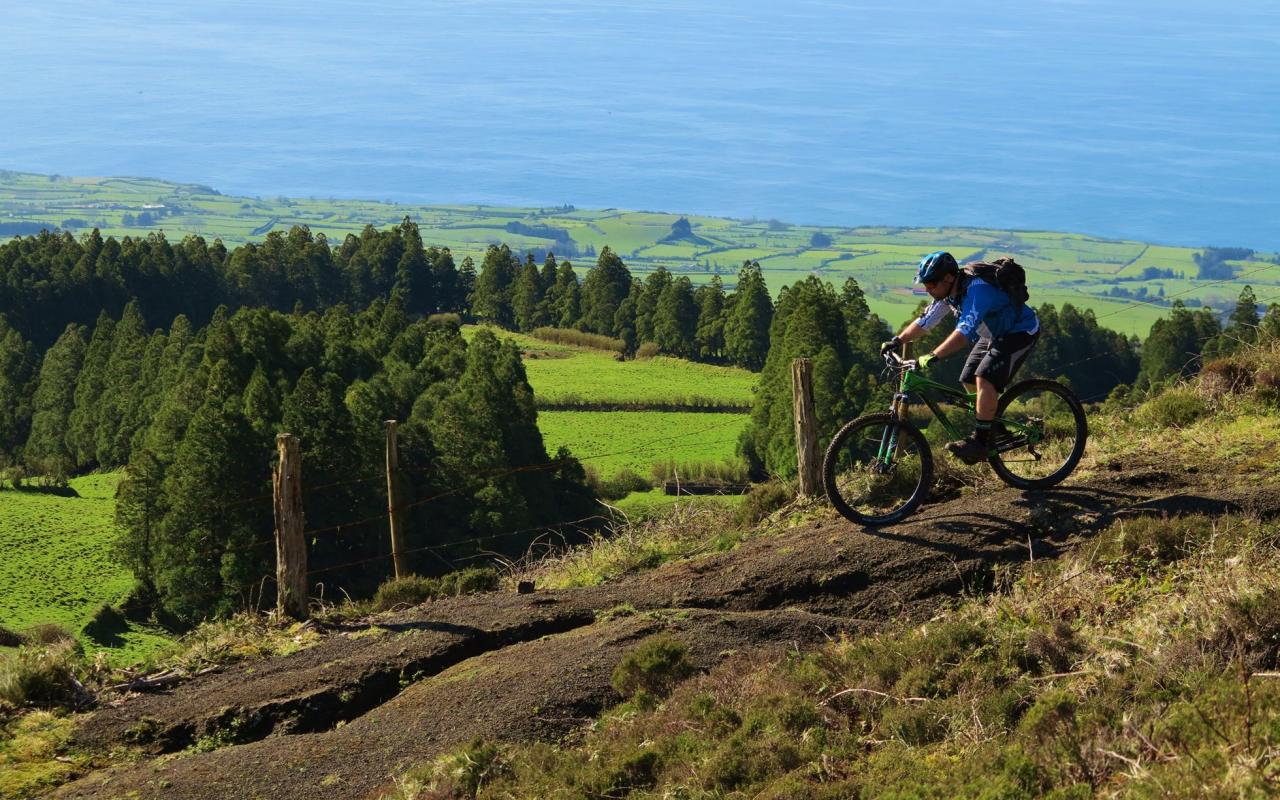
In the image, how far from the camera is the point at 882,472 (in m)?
12.6

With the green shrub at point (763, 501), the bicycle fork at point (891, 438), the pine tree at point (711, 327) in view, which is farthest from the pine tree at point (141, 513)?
the pine tree at point (711, 327)

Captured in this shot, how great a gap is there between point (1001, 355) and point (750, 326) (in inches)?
3559

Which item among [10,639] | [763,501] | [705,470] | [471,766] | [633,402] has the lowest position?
[705,470]

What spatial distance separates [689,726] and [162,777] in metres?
3.99

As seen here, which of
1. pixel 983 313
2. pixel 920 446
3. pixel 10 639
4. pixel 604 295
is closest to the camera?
pixel 983 313

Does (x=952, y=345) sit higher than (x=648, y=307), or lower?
higher

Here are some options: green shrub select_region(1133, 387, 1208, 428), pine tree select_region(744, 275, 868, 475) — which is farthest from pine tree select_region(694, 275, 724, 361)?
green shrub select_region(1133, 387, 1208, 428)

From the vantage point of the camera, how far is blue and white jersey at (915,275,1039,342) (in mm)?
11164

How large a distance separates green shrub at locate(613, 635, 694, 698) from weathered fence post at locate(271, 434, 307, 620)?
475cm

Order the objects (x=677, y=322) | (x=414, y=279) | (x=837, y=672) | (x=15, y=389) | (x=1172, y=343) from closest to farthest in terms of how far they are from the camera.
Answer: (x=837, y=672) → (x=1172, y=343) → (x=15, y=389) → (x=677, y=322) → (x=414, y=279)

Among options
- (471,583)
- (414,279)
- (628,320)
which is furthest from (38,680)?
(414,279)

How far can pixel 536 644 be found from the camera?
11.2 meters

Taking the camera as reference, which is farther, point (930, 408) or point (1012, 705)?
point (930, 408)

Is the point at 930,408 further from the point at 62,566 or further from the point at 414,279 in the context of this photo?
the point at 414,279
